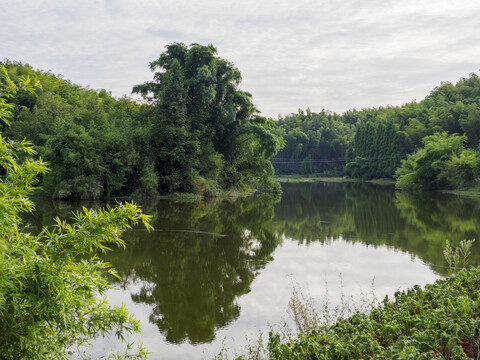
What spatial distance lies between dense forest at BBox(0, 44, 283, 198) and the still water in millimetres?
8634

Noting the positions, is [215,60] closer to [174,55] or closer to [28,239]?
[174,55]

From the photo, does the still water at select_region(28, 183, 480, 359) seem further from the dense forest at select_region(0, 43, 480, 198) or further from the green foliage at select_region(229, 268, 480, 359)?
the dense forest at select_region(0, 43, 480, 198)

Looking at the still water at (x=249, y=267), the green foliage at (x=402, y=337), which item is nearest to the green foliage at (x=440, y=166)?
the still water at (x=249, y=267)

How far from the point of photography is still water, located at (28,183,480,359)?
6.75 meters

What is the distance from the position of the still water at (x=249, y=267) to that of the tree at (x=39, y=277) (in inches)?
53.8

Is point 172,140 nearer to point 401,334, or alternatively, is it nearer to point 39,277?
point 401,334

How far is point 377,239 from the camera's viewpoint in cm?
1436

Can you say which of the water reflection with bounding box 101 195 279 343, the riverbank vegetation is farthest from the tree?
the water reflection with bounding box 101 195 279 343

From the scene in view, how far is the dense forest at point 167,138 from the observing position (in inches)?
1069

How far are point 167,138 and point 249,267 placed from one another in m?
21.8

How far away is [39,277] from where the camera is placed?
3051 mm

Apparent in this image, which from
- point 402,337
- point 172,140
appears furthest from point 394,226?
point 172,140

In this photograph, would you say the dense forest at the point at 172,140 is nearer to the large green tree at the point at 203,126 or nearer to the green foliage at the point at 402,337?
the large green tree at the point at 203,126

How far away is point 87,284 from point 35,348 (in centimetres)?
71
